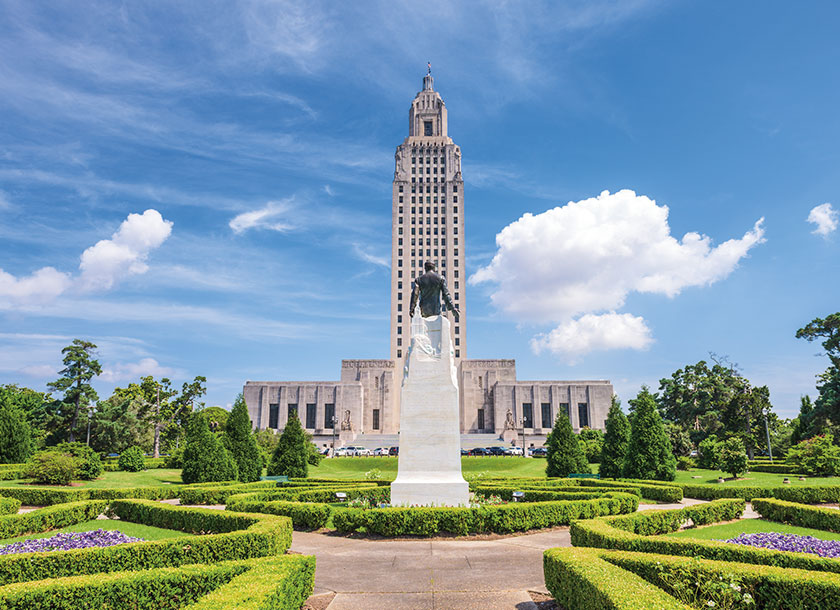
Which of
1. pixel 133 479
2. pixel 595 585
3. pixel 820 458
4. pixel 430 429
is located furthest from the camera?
Result: pixel 133 479

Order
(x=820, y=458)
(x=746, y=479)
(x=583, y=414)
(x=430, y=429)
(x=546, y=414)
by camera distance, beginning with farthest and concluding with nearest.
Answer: (x=546, y=414), (x=583, y=414), (x=820, y=458), (x=746, y=479), (x=430, y=429)

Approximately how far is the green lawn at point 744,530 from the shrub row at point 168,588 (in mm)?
10301

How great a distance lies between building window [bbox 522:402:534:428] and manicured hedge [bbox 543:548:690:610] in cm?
7986

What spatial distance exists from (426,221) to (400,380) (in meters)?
29.3

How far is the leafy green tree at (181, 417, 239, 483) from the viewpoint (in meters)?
26.5

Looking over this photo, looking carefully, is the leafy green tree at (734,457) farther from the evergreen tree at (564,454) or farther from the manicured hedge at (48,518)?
the manicured hedge at (48,518)

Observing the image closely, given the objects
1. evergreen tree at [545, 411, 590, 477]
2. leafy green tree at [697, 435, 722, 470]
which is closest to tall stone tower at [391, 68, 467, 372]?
leafy green tree at [697, 435, 722, 470]

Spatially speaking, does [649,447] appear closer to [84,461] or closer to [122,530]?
→ [122,530]

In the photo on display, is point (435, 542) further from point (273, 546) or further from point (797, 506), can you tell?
point (797, 506)

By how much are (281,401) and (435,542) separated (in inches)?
3087

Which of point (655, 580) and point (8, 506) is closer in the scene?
point (655, 580)

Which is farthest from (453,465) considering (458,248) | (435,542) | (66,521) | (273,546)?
(458,248)

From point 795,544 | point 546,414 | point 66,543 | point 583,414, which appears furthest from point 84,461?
point 583,414

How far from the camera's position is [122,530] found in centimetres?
1438
